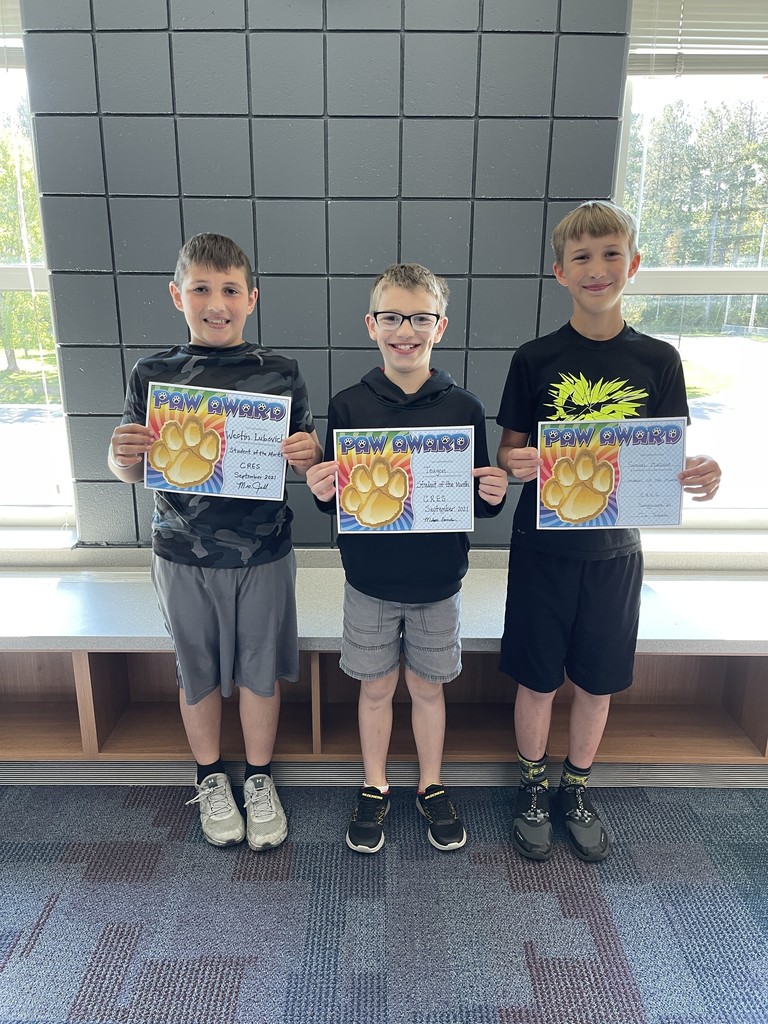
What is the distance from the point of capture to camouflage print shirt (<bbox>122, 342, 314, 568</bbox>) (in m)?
1.55

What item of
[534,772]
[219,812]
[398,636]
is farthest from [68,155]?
[534,772]

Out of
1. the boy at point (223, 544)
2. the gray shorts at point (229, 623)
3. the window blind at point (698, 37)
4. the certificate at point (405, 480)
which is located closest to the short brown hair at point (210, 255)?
the boy at point (223, 544)

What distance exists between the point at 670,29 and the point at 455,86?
0.72 meters

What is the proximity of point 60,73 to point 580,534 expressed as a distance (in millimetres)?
1936

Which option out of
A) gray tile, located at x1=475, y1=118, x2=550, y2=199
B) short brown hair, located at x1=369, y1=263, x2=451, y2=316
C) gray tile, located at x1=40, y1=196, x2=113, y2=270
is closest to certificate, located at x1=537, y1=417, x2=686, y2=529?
short brown hair, located at x1=369, y1=263, x2=451, y2=316

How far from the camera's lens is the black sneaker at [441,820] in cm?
171

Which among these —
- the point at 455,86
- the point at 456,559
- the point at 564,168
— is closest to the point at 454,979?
the point at 456,559

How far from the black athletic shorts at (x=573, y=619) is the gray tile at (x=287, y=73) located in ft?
4.65

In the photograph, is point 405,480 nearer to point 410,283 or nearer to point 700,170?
point 410,283

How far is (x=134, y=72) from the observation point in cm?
197

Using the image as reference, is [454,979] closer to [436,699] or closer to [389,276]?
[436,699]

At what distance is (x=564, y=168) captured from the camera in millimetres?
2031

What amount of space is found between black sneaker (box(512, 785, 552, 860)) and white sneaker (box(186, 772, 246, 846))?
69 cm

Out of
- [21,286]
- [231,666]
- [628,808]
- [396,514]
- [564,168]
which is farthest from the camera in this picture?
[21,286]
